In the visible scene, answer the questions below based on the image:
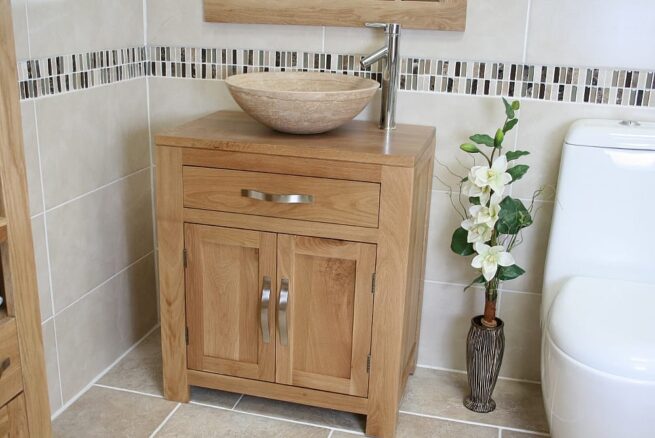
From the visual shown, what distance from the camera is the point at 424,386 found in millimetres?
2102

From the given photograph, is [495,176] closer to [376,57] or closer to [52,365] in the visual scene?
[376,57]

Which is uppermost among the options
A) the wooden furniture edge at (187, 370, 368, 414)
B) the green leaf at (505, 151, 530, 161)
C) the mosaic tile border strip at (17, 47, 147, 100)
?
the mosaic tile border strip at (17, 47, 147, 100)

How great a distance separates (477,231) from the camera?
6.02 ft

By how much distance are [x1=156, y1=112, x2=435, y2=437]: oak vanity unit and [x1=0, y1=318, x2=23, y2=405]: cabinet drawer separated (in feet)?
2.16

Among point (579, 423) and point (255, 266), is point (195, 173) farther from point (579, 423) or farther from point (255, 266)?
point (579, 423)

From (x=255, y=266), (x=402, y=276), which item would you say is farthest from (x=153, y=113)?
(x=402, y=276)

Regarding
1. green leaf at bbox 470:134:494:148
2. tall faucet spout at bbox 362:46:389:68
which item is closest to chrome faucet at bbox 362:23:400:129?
tall faucet spout at bbox 362:46:389:68

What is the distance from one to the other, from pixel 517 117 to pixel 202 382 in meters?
1.13

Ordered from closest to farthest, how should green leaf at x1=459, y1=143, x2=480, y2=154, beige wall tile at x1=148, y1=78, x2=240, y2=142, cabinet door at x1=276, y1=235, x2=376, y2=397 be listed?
cabinet door at x1=276, y1=235, x2=376, y2=397, green leaf at x1=459, y1=143, x2=480, y2=154, beige wall tile at x1=148, y1=78, x2=240, y2=142

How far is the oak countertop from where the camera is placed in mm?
1637

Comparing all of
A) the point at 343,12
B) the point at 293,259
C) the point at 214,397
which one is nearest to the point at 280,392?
the point at 214,397

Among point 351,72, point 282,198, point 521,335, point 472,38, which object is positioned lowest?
point 521,335

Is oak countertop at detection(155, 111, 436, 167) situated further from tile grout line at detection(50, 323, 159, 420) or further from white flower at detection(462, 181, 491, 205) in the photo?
tile grout line at detection(50, 323, 159, 420)

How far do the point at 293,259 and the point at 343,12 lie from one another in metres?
0.72
